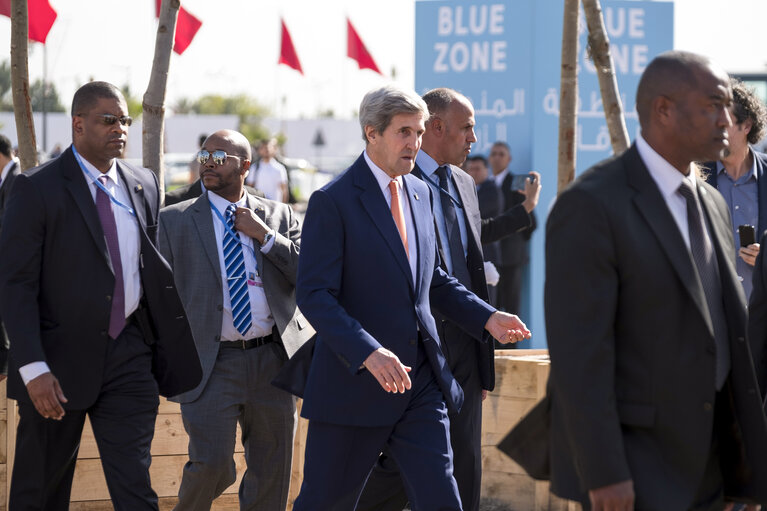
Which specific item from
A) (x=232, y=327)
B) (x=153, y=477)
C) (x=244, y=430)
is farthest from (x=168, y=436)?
(x=232, y=327)

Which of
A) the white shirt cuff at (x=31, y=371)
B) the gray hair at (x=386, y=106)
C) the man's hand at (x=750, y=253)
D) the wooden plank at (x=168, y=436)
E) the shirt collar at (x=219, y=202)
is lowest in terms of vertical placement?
the wooden plank at (x=168, y=436)

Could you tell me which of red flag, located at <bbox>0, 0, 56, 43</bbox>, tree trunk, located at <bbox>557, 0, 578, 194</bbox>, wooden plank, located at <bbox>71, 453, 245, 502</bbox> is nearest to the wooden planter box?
wooden plank, located at <bbox>71, 453, 245, 502</bbox>

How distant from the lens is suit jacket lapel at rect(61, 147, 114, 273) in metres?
5.15

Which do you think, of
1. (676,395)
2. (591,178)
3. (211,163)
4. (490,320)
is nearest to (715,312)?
(676,395)

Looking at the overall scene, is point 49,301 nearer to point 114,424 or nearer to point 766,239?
point 114,424

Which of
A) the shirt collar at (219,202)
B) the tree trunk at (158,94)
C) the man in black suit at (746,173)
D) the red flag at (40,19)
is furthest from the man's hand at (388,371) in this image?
the red flag at (40,19)

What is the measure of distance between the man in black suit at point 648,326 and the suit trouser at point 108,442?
2.40 m

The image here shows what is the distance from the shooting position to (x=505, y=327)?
501cm

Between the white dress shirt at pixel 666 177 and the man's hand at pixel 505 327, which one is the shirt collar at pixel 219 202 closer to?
the man's hand at pixel 505 327

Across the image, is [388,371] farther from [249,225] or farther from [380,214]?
[249,225]

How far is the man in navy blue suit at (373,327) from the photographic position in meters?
4.63

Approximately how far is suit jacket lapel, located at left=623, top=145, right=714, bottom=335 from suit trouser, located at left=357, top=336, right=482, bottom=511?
2.15 metres

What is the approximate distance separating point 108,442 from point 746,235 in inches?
131

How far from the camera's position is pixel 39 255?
505 cm
